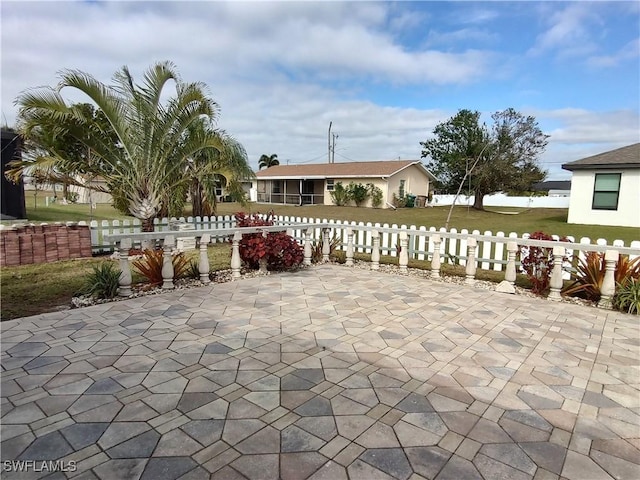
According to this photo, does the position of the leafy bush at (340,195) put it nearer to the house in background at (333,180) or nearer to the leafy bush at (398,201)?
the house in background at (333,180)

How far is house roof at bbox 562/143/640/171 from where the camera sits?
1555 cm

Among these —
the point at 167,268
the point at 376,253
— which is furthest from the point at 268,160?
the point at 167,268

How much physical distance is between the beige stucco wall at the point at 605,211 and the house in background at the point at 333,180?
42.0 feet

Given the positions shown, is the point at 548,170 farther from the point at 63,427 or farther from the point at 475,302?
the point at 63,427

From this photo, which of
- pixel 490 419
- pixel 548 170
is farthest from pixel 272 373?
pixel 548 170

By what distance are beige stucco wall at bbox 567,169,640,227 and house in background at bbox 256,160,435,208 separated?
12.8 metres

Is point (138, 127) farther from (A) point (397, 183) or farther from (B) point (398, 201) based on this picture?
(A) point (397, 183)

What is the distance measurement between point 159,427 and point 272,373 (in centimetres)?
100

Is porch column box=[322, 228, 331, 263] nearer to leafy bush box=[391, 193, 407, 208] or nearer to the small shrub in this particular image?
the small shrub

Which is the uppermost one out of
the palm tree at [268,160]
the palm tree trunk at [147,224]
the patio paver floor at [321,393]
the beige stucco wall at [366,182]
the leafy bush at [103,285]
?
the palm tree at [268,160]

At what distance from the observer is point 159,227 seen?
10398 mm

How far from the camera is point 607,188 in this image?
16484mm

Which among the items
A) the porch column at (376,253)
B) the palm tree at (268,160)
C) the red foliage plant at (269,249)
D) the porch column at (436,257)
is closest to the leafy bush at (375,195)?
the porch column at (376,253)

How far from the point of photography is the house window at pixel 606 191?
16.2 m
